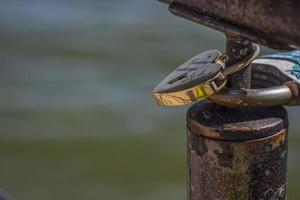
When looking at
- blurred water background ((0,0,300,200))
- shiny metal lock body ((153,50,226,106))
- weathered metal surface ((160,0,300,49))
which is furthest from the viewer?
blurred water background ((0,0,300,200))

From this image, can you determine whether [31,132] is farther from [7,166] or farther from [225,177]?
[225,177]

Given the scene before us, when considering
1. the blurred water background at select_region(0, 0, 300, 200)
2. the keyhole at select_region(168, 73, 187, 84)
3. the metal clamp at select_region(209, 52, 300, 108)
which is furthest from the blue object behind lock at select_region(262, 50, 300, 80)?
the blurred water background at select_region(0, 0, 300, 200)

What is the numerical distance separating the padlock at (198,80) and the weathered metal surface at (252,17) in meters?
0.05

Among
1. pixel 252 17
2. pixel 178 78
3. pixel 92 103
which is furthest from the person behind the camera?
pixel 92 103

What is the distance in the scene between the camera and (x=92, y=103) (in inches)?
147

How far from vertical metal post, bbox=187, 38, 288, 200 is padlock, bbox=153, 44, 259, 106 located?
0.01 meters

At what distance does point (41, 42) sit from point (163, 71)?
96 cm

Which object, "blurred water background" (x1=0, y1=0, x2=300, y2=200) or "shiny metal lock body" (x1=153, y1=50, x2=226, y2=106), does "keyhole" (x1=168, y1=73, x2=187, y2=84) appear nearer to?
"shiny metal lock body" (x1=153, y1=50, x2=226, y2=106)

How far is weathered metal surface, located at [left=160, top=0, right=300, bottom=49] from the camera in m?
0.51

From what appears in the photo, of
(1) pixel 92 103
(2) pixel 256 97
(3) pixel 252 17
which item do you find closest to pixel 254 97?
(2) pixel 256 97

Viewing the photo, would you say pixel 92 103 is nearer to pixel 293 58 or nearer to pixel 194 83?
pixel 293 58

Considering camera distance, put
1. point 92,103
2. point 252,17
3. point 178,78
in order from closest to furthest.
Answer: point 252,17 → point 178,78 → point 92,103

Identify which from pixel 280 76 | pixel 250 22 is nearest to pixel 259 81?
pixel 280 76

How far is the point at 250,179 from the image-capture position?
69 cm
